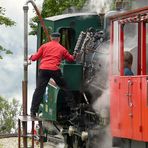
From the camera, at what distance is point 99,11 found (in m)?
14.4

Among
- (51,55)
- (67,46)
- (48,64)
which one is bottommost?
(48,64)

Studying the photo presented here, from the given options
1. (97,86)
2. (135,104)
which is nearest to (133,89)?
(135,104)

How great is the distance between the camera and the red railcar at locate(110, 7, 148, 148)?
906 centimetres

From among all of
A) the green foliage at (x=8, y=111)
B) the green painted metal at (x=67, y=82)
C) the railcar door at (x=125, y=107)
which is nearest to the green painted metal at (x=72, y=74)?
the green painted metal at (x=67, y=82)

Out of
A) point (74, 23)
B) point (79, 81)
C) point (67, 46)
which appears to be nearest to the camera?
point (79, 81)


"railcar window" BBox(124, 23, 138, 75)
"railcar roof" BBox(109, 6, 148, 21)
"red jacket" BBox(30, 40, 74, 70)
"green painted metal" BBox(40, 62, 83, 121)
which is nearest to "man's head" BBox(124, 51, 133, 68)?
"railcar window" BBox(124, 23, 138, 75)

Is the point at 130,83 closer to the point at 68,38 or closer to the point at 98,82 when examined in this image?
the point at 98,82

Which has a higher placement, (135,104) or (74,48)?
(74,48)

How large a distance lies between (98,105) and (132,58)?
223cm

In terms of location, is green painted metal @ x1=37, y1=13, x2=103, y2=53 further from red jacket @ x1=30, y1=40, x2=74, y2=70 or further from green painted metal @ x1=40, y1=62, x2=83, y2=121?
red jacket @ x1=30, y1=40, x2=74, y2=70

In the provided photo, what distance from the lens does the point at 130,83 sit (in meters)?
9.38

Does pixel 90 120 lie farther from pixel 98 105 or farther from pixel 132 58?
pixel 132 58

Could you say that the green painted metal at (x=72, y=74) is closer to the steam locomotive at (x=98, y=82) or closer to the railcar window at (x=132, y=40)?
the steam locomotive at (x=98, y=82)

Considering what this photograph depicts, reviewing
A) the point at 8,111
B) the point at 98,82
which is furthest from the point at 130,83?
the point at 8,111
